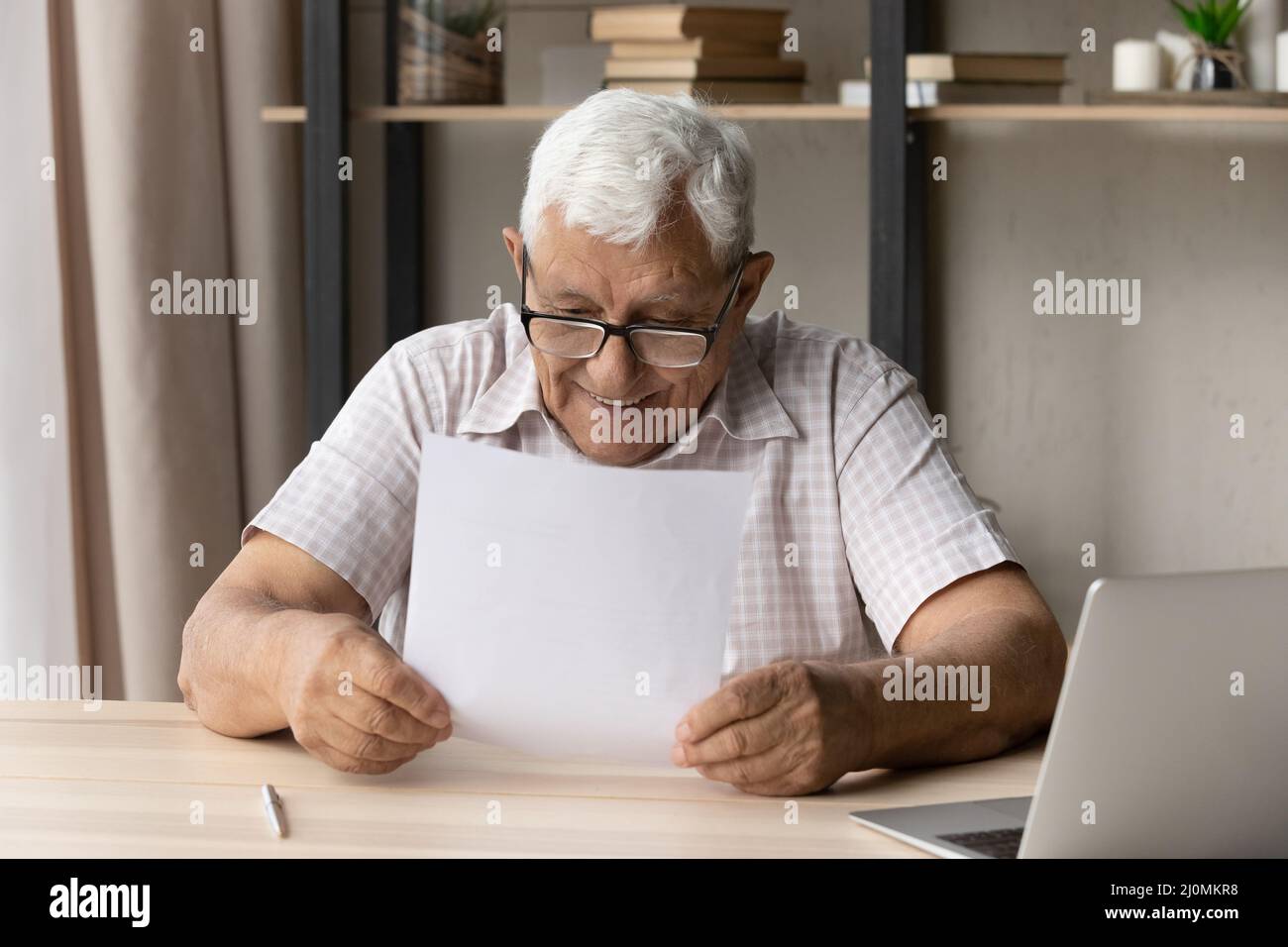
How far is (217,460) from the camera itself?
2.32 meters

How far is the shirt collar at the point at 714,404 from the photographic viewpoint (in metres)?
1.54

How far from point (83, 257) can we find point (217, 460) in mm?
378

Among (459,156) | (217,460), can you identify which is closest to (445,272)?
(459,156)

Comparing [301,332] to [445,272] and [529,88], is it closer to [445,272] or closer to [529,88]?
[445,272]

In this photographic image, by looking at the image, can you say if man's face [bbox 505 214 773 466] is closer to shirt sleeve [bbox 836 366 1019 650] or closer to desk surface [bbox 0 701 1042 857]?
shirt sleeve [bbox 836 366 1019 650]

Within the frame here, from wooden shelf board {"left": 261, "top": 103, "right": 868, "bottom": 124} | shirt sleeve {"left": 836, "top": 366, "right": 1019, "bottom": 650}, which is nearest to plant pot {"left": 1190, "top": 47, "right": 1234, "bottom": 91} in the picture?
wooden shelf board {"left": 261, "top": 103, "right": 868, "bottom": 124}

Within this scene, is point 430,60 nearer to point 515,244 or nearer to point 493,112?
point 493,112

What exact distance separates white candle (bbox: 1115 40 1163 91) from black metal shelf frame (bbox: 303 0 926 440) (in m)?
0.32

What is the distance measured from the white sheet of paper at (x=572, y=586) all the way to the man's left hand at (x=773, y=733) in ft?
0.07

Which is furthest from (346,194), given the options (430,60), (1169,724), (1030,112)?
(1169,724)

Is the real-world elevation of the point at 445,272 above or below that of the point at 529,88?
below

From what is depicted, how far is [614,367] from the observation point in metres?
1.40

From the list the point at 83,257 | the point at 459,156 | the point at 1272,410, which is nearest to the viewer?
the point at 83,257
